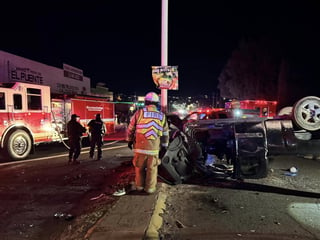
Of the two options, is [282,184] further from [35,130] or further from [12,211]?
[35,130]

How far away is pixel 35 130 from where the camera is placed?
1050 cm

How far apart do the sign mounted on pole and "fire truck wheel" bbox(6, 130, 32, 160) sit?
218 inches

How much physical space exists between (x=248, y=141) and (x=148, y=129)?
83.9 inches

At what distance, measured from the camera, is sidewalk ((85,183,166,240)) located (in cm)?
318

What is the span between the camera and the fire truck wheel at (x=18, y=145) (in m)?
9.34

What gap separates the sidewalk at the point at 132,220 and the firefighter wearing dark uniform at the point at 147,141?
28 centimetres

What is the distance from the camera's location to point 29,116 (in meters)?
10.3

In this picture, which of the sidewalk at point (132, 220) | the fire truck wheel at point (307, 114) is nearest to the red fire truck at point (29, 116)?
the sidewalk at point (132, 220)

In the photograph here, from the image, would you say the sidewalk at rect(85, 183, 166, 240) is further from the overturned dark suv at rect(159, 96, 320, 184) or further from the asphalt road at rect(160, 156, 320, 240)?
the overturned dark suv at rect(159, 96, 320, 184)

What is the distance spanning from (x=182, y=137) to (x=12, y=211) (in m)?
3.19

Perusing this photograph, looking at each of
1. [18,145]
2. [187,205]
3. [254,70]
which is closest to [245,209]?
[187,205]

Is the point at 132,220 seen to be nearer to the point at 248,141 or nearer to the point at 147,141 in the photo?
the point at 147,141

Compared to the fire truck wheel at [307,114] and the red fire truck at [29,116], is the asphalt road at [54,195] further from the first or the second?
the fire truck wheel at [307,114]

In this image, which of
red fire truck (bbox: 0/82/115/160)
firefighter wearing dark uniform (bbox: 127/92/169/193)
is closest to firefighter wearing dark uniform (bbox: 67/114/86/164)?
red fire truck (bbox: 0/82/115/160)
